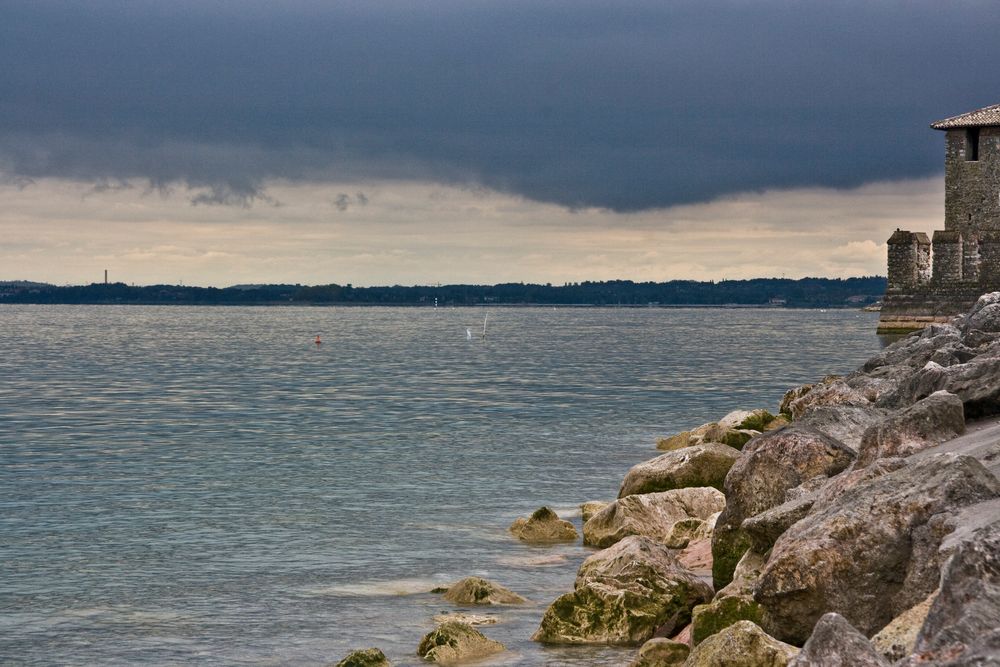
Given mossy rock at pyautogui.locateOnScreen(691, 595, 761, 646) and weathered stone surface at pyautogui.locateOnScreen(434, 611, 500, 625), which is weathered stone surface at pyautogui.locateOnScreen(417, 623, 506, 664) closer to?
weathered stone surface at pyautogui.locateOnScreen(434, 611, 500, 625)

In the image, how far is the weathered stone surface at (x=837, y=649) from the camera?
6840 mm

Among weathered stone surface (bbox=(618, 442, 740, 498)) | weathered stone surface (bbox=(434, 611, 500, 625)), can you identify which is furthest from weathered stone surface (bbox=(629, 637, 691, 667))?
weathered stone surface (bbox=(618, 442, 740, 498))

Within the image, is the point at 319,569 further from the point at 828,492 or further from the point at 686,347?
the point at 686,347

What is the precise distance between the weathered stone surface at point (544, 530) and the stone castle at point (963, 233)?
2246 inches

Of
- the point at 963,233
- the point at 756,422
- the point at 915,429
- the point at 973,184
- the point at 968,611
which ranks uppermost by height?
the point at 973,184

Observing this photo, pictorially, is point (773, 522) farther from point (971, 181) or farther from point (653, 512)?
point (971, 181)

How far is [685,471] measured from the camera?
17.6 m

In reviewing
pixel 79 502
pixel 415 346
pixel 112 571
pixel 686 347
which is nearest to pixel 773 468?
pixel 112 571

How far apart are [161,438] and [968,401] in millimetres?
22534

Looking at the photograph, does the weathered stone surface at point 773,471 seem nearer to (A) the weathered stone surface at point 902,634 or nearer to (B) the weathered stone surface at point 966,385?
(B) the weathered stone surface at point 966,385

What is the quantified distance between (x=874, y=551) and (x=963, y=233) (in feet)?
221

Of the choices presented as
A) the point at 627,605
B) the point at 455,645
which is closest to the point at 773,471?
the point at 627,605

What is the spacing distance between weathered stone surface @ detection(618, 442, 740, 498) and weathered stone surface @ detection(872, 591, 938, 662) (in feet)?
31.6

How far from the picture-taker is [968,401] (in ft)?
46.1
